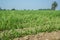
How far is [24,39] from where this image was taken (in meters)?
6.16

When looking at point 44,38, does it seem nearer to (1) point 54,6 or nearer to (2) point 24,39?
(2) point 24,39

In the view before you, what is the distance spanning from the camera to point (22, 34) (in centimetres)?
733

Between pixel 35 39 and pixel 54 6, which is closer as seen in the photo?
pixel 35 39

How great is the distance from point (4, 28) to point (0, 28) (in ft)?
0.55

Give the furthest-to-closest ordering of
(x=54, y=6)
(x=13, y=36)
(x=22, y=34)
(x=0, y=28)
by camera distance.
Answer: (x=54, y=6)
(x=0, y=28)
(x=22, y=34)
(x=13, y=36)

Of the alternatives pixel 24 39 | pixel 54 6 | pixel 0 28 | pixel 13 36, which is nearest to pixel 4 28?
pixel 0 28

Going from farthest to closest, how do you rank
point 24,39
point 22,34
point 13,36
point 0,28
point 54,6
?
point 54,6 → point 0,28 → point 22,34 → point 13,36 → point 24,39

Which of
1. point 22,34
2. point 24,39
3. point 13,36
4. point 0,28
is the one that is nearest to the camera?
point 24,39

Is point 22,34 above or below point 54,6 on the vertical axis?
above

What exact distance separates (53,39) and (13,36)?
1268 millimetres

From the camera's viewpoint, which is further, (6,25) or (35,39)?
(6,25)

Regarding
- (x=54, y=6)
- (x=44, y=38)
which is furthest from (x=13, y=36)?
(x=54, y=6)

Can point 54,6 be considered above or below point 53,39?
below

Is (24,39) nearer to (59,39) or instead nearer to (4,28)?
(59,39)
